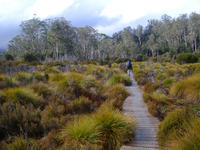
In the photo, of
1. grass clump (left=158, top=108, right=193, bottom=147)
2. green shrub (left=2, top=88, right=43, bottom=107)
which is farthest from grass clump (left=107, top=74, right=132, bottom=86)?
grass clump (left=158, top=108, right=193, bottom=147)

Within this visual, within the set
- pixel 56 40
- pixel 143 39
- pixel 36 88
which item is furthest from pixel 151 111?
pixel 143 39

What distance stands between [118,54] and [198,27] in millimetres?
32654

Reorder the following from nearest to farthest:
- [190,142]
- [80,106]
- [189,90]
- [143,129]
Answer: [190,142], [143,129], [80,106], [189,90]

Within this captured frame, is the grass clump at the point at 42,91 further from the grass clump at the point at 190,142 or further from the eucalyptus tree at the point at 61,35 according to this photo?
the eucalyptus tree at the point at 61,35

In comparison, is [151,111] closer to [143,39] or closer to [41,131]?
[41,131]

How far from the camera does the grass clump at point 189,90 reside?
6044 mm

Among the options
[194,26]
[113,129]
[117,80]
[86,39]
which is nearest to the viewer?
[113,129]

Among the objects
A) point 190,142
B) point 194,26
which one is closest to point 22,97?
point 190,142

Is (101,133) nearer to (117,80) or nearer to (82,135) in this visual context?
(82,135)

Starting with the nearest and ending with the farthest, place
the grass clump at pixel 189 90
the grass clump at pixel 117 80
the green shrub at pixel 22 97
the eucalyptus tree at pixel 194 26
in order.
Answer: the green shrub at pixel 22 97, the grass clump at pixel 189 90, the grass clump at pixel 117 80, the eucalyptus tree at pixel 194 26

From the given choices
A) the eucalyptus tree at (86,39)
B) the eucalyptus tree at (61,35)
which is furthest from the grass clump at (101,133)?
the eucalyptus tree at (86,39)

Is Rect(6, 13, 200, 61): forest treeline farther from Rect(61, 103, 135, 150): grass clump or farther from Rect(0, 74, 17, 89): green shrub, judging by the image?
Rect(61, 103, 135, 150): grass clump

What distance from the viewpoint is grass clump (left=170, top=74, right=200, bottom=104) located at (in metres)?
6.04

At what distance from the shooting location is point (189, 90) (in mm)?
6523
